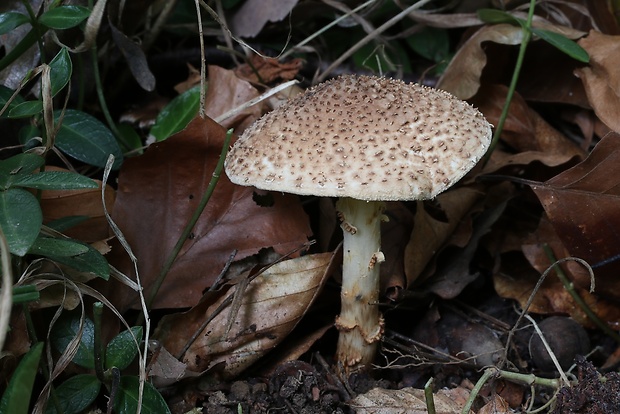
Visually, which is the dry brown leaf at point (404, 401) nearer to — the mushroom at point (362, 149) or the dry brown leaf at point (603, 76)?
the mushroom at point (362, 149)

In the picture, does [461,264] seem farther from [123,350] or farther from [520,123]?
[123,350]

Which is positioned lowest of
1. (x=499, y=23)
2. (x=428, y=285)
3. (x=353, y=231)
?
(x=428, y=285)

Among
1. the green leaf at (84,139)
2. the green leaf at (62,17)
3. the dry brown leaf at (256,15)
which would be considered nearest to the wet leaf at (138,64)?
the green leaf at (84,139)

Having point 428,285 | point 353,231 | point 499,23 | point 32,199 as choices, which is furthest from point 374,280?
point 499,23

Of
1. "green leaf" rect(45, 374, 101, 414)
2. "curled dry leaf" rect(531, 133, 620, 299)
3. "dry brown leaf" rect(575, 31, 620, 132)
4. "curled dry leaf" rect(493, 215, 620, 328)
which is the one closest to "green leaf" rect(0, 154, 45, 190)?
"green leaf" rect(45, 374, 101, 414)

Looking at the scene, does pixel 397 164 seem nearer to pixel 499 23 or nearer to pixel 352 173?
pixel 352 173

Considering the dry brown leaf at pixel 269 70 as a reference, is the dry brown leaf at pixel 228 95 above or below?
above
